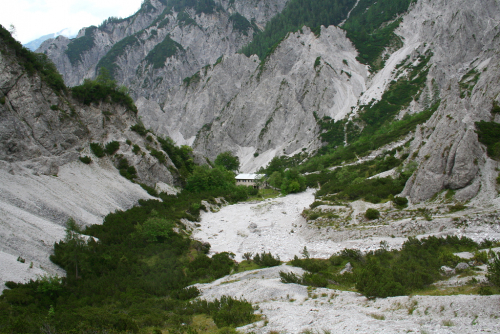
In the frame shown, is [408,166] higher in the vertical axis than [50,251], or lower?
higher

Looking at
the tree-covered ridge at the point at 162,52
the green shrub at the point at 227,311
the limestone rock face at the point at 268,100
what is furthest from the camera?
the tree-covered ridge at the point at 162,52

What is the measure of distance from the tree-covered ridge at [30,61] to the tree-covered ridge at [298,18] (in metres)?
123

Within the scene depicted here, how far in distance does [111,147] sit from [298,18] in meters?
154

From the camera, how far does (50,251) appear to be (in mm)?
19156

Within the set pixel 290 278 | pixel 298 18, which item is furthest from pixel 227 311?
pixel 298 18

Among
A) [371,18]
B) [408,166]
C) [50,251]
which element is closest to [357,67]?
[371,18]

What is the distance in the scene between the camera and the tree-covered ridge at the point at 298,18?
515ft

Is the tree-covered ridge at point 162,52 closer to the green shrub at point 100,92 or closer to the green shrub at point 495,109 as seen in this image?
the green shrub at point 100,92

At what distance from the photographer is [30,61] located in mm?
41250

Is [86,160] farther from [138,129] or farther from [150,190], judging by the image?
[138,129]

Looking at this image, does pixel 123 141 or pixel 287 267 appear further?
pixel 123 141

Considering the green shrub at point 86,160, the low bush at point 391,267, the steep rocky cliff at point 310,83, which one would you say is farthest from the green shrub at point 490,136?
the green shrub at point 86,160

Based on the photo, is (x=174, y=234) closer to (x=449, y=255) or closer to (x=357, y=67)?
(x=449, y=255)

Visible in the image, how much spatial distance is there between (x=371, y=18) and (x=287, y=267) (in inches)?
6573
